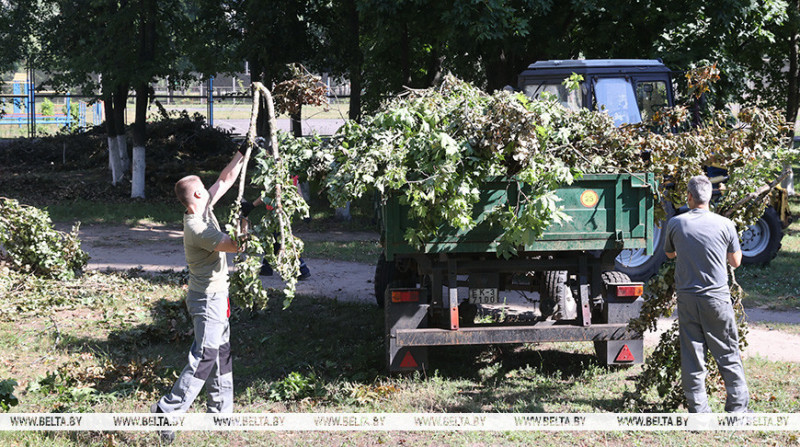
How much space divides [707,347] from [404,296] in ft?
7.81

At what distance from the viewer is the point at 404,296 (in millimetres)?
6582

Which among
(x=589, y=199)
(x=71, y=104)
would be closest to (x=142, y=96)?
(x=589, y=199)

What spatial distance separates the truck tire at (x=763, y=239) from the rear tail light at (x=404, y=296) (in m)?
6.95

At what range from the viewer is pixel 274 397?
643 cm

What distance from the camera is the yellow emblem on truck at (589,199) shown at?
6352 millimetres

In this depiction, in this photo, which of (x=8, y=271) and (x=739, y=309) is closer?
(x=739, y=309)

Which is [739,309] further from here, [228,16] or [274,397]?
[228,16]

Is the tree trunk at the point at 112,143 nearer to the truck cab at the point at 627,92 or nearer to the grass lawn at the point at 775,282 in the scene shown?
the truck cab at the point at 627,92

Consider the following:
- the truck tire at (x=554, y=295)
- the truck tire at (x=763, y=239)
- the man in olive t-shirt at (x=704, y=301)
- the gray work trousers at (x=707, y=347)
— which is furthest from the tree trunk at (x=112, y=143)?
the gray work trousers at (x=707, y=347)

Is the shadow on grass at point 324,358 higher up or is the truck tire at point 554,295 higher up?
the truck tire at point 554,295

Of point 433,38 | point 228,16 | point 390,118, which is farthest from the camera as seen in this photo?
point 228,16

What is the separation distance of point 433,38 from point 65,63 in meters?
9.47

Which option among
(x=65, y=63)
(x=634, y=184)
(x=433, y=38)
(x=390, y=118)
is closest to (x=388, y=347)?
(x=390, y=118)

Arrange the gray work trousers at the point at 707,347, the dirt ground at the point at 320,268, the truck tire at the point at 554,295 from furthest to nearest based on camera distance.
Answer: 1. the dirt ground at the point at 320,268
2. the truck tire at the point at 554,295
3. the gray work trousers at the point at 707,347
